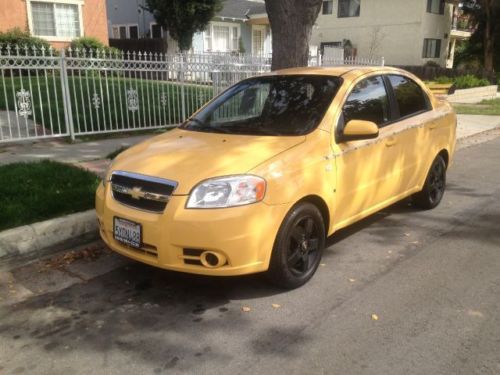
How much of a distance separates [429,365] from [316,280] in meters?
1.31

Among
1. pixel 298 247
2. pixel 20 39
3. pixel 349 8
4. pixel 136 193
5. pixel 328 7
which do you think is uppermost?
pixel 328 7

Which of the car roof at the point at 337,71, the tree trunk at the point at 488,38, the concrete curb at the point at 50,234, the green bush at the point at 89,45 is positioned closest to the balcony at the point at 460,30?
the tree trunk at the point at 488,38

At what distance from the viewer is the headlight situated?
3496mm

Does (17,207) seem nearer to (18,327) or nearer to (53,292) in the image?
(53,292)

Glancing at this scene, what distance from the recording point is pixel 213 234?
11.3 ft

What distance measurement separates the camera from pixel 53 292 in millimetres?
3945

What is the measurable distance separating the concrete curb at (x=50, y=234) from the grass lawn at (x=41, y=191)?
0.18 meters

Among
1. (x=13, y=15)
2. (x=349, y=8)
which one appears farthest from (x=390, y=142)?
(x=349, y=8)

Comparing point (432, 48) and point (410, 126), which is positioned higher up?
point (432, 48)

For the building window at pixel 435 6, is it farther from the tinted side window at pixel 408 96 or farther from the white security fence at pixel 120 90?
the tinted side window at pixel 408 96

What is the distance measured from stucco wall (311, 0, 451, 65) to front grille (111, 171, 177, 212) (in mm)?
29895

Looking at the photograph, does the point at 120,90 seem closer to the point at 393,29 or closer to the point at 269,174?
the point at 269,174

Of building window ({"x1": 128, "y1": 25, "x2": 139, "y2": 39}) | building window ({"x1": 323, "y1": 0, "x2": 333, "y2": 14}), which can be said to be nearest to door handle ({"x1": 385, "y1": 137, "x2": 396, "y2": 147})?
building window ({"x1": 128, "y1": 25, "x2": 139, "y2": 39})

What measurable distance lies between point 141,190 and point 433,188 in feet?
12.6
